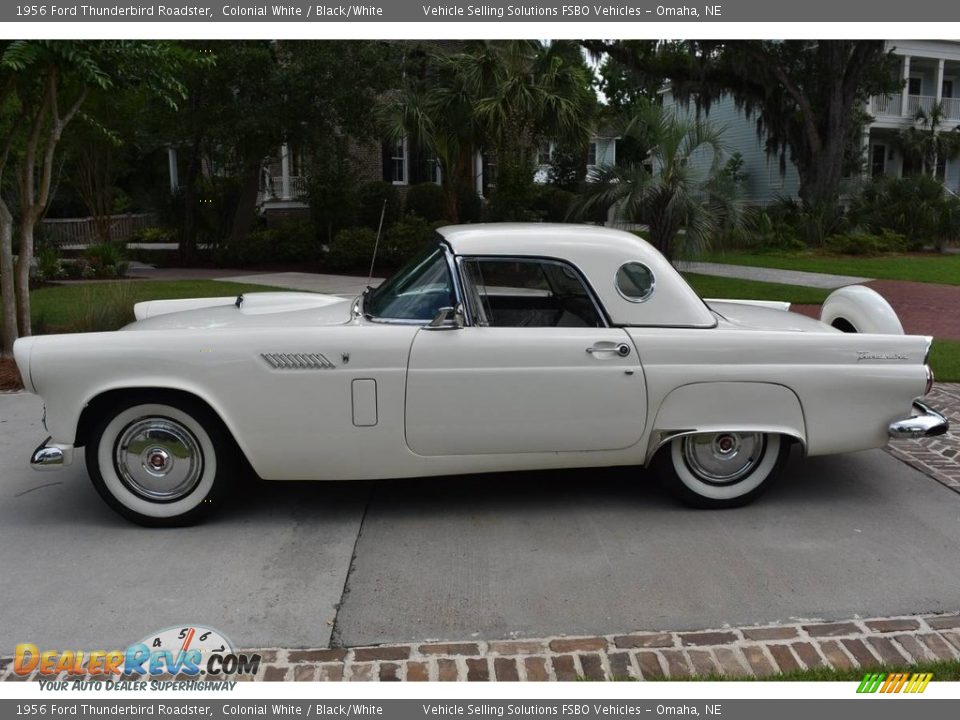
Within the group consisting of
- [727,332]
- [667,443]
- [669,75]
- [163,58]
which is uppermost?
[669,75]

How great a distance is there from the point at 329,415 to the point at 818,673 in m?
2.42

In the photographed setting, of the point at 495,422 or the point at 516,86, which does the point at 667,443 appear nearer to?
→ the point at 495,422

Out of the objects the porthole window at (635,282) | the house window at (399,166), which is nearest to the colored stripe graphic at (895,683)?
the porthole window at (635,282)

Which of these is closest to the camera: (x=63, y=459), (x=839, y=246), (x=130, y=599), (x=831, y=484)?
(x=130, y=599)

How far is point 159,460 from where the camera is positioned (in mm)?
4375

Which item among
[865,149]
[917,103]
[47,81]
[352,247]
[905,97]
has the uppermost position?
[905,97]

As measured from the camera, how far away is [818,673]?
314cm

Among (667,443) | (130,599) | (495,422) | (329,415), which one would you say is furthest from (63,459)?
(667,443)

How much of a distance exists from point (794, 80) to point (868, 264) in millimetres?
8361

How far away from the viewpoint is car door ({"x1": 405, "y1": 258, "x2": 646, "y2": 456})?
4.34m

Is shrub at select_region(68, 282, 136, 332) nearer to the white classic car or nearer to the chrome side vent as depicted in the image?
the white classic car

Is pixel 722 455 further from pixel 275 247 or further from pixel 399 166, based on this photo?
pixel 399 166

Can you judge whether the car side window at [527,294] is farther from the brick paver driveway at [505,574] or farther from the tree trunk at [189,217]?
the tree trunk at [189,217]

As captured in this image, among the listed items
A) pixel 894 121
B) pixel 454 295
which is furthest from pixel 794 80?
pixel 454 295
